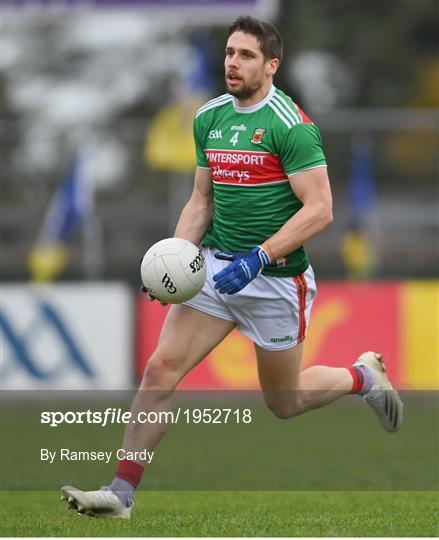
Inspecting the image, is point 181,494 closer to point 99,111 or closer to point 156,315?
point 156,315

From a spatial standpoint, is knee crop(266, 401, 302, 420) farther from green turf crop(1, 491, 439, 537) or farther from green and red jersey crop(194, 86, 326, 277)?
green and red jersey crop(194, 86, 326, 277)

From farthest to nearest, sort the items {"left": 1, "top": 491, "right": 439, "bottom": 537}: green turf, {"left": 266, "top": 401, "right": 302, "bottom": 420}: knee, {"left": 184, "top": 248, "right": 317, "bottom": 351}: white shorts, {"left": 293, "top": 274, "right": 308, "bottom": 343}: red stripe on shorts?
1. {"left": 266, "top": 401, "right": 302, "bottom": 420}: knee
2. {"left": 293, "top": 274, "right": 308, "bottom": 343}: red stripe on shorts
3. {"left": 184, "top": 248, "right": 317, "bottom": 351}: white shorts
4. {"left": 1, "top": 491, "right": 439, "bottom": 537}: green turf

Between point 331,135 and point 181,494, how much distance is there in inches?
364

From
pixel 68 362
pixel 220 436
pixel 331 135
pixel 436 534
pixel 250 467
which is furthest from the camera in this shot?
pixel 331 135

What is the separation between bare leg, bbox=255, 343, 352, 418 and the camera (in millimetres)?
7613

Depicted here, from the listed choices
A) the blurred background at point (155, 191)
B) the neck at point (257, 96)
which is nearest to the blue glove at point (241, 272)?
the neck at point (257, 96)

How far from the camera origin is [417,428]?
12102mm

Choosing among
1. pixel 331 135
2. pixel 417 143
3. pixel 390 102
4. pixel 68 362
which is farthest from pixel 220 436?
pixel 390 102

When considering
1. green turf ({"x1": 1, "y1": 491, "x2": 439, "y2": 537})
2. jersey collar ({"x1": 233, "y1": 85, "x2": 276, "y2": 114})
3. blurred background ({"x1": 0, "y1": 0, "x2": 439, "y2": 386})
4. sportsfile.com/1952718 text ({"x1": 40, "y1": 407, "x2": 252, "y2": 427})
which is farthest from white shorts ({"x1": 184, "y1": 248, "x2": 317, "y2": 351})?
blurred background ({"x1": 0, "y1": 0, "x2": 439, "y2": 386})

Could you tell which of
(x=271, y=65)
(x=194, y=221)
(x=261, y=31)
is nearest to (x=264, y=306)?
(x=194, y=221)

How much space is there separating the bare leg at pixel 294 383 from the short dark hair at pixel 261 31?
1.52m

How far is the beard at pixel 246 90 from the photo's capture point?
23.7 feet

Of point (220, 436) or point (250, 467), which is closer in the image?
point (250, 467)

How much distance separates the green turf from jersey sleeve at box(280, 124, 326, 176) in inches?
68.6
